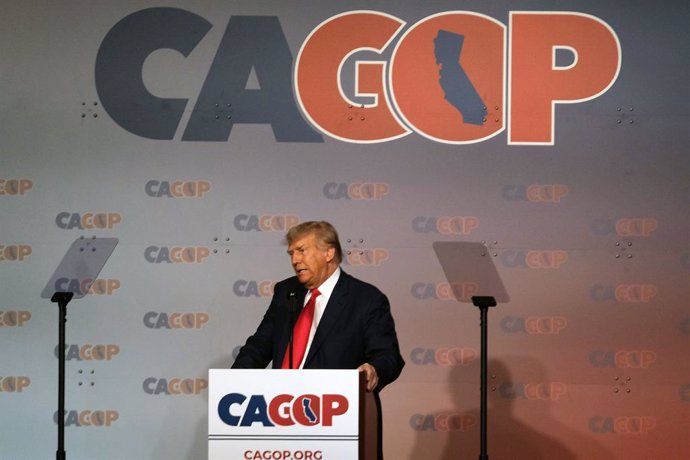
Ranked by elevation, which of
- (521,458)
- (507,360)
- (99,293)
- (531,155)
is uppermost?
(531,155)

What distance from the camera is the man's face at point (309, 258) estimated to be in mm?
3957

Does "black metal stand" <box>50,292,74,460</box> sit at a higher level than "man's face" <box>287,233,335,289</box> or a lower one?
lower

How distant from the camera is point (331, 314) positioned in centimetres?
394

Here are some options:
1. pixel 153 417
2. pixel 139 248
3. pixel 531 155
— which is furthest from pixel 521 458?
pixel 139 248

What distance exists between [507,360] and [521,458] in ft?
1.70

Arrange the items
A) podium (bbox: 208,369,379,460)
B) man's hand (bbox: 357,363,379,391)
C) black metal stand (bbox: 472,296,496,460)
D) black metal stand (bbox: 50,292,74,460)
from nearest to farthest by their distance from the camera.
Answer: podium (bbox: 208,369,379,460) < man's hand (bbox: 357,363,379,391) < black metal stand (bbox: 472,296,496,460) < black metal stand (bbox: 50,292,74,460)

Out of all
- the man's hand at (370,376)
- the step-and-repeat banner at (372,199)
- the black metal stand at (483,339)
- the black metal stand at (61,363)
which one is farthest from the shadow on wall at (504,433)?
the black metal stand at (61,363)

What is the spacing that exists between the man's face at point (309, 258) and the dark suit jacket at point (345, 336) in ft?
0.35

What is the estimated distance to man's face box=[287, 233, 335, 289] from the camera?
3.96 metres

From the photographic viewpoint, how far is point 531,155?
5035mm

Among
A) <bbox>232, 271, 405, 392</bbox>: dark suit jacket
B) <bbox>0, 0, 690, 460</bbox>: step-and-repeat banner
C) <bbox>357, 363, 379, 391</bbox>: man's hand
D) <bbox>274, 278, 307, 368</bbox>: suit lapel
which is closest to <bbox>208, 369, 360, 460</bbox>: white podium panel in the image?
<bbox>357, 363, 379, 391</bbox>: man's hand

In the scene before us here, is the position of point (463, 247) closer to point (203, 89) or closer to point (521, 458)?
point (521, 458)

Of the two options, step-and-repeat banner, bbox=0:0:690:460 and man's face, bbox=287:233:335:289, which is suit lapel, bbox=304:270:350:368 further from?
step-and-repeat banner, bbox=0:0:690:460

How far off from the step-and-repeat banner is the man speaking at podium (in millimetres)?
1031
